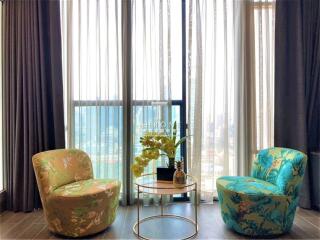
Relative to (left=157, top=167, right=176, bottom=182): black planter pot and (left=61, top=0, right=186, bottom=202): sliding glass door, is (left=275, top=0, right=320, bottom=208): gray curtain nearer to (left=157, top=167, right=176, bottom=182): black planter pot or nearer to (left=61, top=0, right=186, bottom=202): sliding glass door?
(left=61, top=0, right=186, bottom=202): sliding glass door

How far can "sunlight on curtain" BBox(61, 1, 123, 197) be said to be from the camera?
11.2ft

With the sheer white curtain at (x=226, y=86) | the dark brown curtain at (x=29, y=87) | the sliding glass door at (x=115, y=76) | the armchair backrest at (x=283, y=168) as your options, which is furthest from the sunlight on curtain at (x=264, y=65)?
the dark brown curtain at (x=29, y=87)

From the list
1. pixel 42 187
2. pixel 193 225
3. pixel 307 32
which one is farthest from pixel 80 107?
pixel 307 32

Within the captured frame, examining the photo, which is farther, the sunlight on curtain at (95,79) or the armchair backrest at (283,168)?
the sunlight on curtain at (95,79)

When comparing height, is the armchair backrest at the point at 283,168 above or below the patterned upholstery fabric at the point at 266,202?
above

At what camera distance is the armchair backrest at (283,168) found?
2619 millimetres

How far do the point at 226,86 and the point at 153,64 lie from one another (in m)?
0.97

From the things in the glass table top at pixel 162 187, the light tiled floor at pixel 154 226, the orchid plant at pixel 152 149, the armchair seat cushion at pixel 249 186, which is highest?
the orchid plant at pixel 152 149

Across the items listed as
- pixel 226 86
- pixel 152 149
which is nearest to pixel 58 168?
pixel 152 149

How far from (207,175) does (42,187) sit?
1976 millimetres

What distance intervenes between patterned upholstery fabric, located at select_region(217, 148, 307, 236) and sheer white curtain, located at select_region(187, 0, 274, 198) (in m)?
0.80

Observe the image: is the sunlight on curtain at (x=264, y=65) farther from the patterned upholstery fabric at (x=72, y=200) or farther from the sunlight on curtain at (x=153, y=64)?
the patterned upholstery fabric at (x=72, y=200)

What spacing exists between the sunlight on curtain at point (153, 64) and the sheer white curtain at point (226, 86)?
0.26 meters

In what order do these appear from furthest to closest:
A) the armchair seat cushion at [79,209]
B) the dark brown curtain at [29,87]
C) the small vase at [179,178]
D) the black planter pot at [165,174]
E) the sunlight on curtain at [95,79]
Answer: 1. the sunlight on curtain at [95,79]
2. the dark brown curtain at [29,87]
3. the black planter pot at [165,174]
4. the small vase at [179,178]
5. the armchair seat cushion at [79,209]
